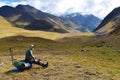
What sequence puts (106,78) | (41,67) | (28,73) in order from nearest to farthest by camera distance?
(106,78), (28,73), (41,67)

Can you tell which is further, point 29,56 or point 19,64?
point 29,56

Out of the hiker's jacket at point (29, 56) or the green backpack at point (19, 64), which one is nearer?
the green backpack at point (19, 64)

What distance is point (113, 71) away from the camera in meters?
36.2

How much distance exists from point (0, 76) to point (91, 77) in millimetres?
8769

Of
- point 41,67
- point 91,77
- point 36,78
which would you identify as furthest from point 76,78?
point 41,67

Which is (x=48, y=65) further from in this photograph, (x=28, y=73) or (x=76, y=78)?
(x=76, y=78)

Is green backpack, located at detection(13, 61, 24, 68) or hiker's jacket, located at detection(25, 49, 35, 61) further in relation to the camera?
hiker's jacket, located at detection(25, 49, 35, 61)

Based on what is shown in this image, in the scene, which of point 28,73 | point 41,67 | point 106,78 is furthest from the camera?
point 41,67

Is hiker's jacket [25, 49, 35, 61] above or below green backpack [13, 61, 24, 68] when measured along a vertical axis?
above

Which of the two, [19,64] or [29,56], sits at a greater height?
[29,56]

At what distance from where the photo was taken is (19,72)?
35.3 meters

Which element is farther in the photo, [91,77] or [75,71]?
[75,71]

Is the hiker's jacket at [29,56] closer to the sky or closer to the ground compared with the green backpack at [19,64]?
closer to the sky

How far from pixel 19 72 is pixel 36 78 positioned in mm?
2927
